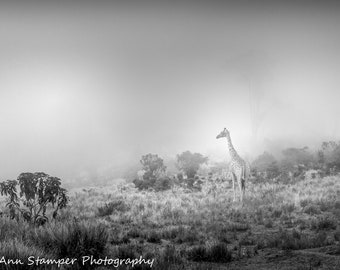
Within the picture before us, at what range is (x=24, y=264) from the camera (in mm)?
5008

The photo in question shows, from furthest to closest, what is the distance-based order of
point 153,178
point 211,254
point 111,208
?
point 153,178 < point 111,208 < point 211,254

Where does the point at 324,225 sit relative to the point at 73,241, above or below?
below

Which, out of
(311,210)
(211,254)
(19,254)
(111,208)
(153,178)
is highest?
(19,254)

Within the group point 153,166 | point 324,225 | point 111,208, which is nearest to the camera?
point 324,225

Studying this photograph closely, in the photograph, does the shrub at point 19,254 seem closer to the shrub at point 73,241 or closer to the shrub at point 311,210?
the shrub at point 73,241

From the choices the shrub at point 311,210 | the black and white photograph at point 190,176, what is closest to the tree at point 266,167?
the black and white photograph at point 190,176

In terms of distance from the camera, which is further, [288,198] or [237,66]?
[237,66]

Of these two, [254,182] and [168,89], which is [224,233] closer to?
[254,182]

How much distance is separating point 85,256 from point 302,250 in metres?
4.47

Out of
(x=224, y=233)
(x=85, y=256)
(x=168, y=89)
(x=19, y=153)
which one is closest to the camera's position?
(x=85, y=256)

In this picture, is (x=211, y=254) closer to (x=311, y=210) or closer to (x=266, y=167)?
(x=311, y=210)

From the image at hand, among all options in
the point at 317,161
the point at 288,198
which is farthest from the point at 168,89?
the point at 288,198

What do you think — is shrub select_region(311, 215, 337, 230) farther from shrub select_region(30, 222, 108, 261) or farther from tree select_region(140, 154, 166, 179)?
tree select_region(140, 154, 166, 179)

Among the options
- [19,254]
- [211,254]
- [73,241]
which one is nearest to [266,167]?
[211,254]
